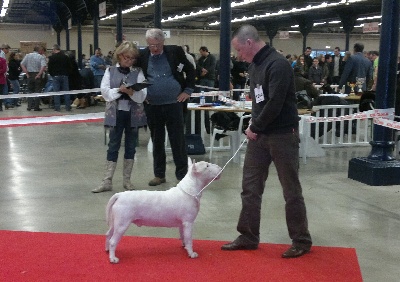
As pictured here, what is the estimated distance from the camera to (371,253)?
140 inches

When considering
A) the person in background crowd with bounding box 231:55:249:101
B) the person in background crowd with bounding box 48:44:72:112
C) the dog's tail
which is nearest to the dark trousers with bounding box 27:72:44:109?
the person in background crowd with bounding box 48:44:72:112

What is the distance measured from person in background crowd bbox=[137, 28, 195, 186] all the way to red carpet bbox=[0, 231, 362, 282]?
5.62 ft

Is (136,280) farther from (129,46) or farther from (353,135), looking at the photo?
(353,135)

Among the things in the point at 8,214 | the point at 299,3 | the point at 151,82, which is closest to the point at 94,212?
the point at 8,214

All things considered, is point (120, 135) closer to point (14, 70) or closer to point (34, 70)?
point (34, 70)

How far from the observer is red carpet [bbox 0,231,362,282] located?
3.04 meters

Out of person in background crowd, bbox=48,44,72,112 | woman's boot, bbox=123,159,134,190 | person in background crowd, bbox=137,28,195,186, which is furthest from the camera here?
person in background crowd, bbox=48,44,72,112

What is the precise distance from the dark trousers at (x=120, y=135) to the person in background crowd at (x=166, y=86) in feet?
1.07

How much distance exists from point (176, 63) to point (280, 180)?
2.13 meters

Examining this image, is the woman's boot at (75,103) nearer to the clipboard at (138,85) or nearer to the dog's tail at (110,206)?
the clipboard at (138,85)

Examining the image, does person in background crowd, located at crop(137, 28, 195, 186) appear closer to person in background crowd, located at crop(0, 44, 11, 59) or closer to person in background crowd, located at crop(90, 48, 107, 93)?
person in background crowd, located at crop(0, 44, 11, 59)

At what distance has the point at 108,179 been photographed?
5109 millimetres

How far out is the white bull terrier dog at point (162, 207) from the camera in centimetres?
319

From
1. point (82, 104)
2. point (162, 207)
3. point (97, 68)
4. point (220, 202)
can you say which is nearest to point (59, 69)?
point (82, 104)
